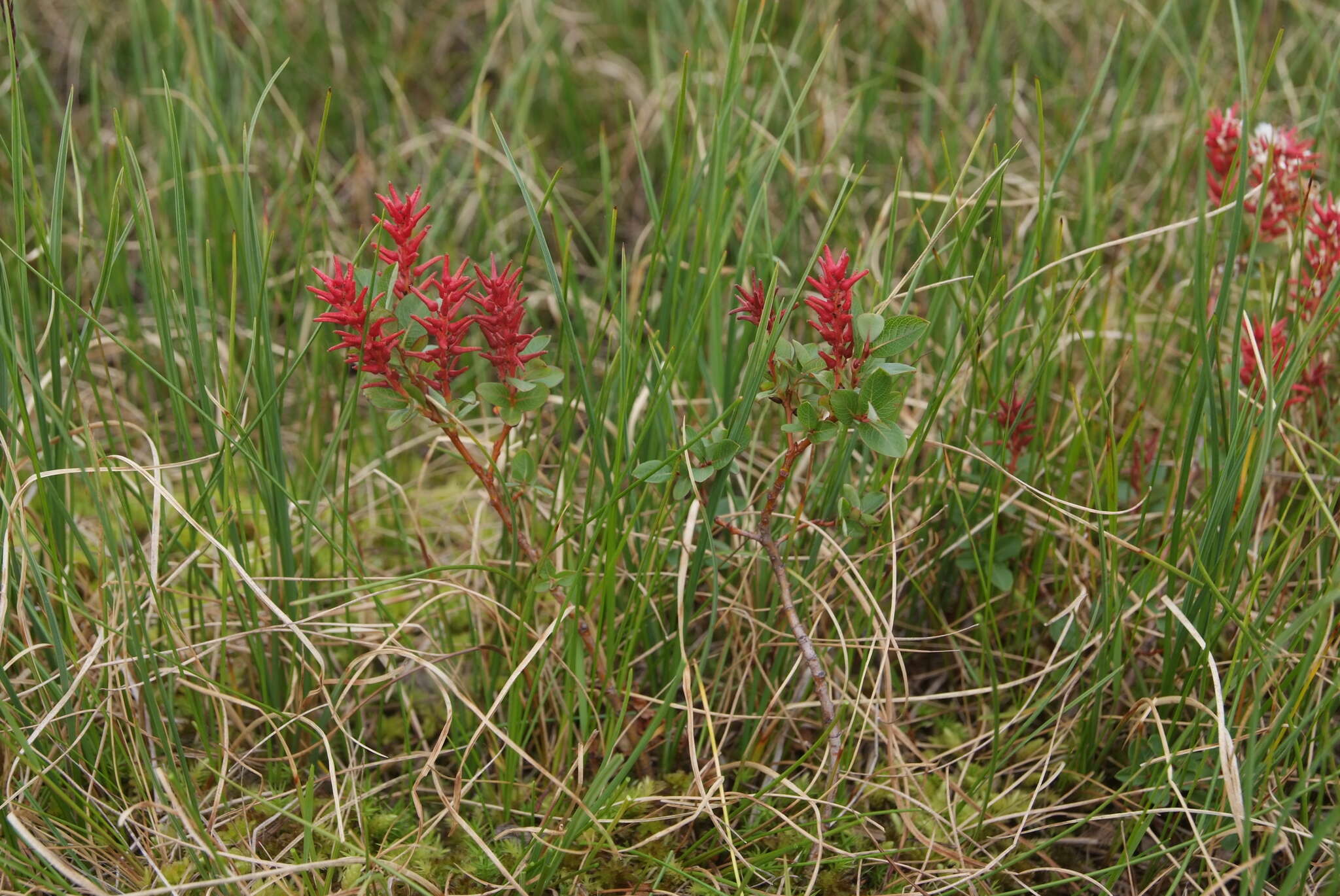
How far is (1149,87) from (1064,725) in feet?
6.62

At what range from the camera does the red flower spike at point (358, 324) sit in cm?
112

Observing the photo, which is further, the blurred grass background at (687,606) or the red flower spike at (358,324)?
the blurred grass background at (687,606)

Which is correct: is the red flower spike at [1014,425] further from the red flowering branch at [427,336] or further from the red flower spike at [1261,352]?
the red flowering branch at [427,336]

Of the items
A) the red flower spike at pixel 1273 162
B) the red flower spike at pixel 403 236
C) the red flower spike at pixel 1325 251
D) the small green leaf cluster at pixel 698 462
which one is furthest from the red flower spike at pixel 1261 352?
the red flower spike at pixel 403 236

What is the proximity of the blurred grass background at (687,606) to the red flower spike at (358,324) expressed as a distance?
15 cm

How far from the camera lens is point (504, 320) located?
1183 millimetres

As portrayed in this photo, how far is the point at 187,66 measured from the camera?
240cm

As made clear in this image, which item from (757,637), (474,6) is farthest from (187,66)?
(757,637)

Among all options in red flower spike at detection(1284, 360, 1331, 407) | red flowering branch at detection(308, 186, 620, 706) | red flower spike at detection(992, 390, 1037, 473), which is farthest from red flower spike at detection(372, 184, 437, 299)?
red flower spike at detection(1284, 360, 1331, 407)

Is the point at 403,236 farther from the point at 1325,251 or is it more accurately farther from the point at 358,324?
the point at 1325,251

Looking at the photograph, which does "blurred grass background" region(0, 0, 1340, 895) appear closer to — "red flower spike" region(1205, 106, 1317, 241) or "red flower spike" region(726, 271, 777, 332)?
"red flower spike" region(726, 271, 777, 332)

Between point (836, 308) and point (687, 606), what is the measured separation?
1.70 ft

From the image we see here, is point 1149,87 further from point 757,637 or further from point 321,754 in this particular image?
point 321,754

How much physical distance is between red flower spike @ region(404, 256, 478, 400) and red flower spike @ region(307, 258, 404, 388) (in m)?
0.03
